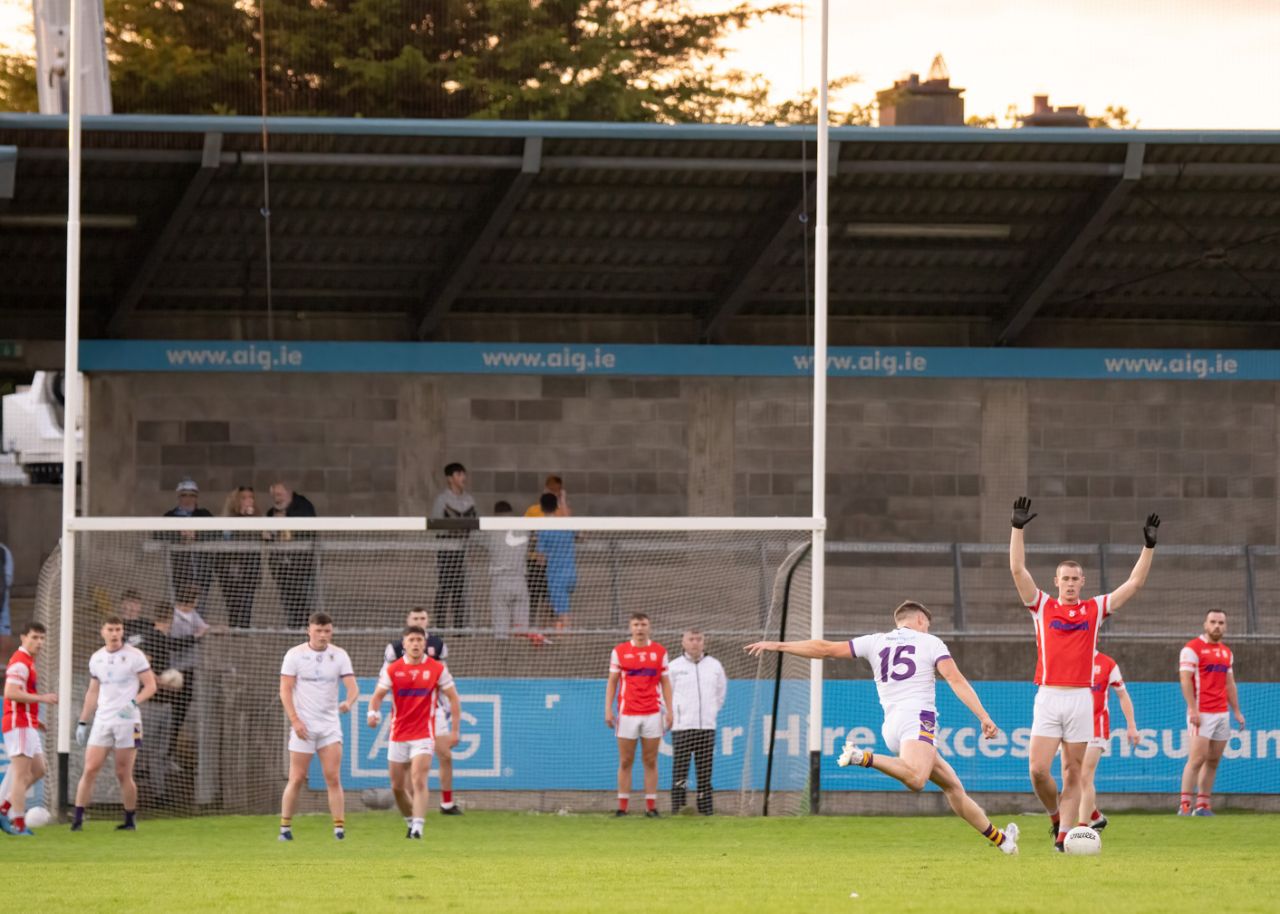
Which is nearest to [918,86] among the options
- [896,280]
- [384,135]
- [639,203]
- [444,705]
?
[896,280]

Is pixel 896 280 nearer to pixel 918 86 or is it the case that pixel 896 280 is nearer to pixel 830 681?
pixel 918 86

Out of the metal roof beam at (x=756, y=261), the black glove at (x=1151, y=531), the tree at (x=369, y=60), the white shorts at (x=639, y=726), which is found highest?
the tree at (x=369, y=60)

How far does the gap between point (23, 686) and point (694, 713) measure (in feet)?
22.3

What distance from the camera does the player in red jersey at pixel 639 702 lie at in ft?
63.2

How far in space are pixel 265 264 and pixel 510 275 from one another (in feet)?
10.8

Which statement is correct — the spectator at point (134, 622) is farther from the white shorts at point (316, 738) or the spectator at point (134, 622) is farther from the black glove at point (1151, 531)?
the black glove at point (1151, 531)

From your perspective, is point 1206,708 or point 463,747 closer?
point 1206,708

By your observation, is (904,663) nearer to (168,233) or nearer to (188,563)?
(188,563)

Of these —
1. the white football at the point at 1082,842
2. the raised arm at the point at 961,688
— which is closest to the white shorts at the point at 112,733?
the raised arm at the point at 961,688

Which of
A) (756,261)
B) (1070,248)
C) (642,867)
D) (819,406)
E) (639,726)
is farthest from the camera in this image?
(756,261)

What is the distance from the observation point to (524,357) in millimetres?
25516

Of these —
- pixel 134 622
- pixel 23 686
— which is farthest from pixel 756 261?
pixel 23 686

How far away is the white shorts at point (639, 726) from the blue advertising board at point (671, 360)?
24.3 feet

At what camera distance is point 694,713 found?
64.3ft
